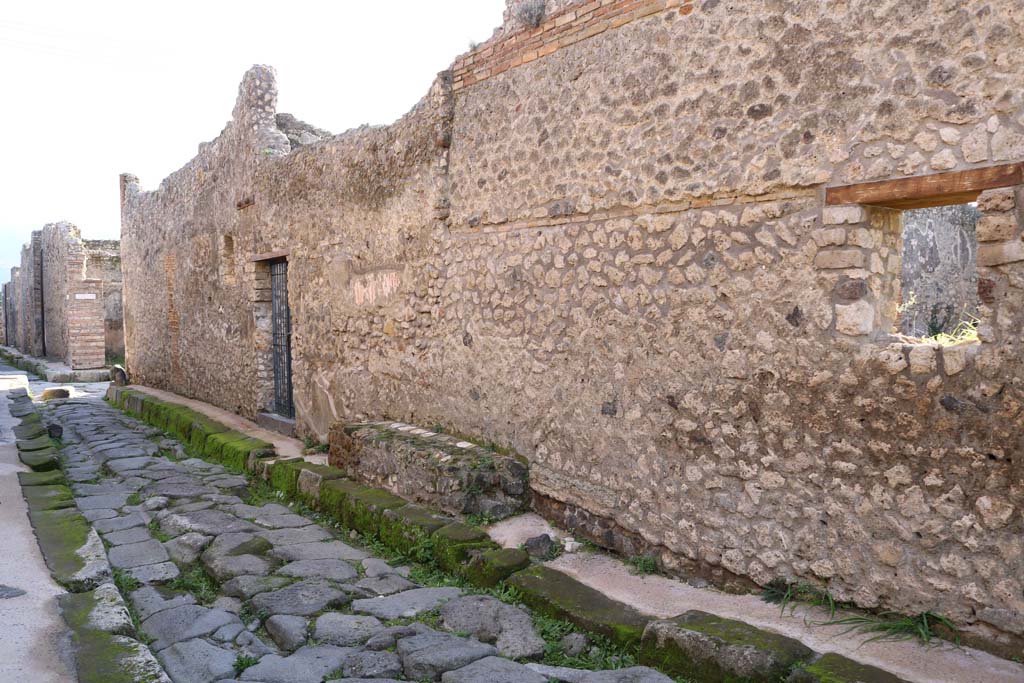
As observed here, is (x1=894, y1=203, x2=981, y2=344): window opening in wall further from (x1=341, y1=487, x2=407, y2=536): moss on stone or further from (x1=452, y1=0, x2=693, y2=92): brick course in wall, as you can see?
(x1=341, y1=487, x2=407, y2=536): moss on stone

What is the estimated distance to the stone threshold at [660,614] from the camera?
8.99 feet

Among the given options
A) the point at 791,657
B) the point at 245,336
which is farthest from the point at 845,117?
the point at 245,336

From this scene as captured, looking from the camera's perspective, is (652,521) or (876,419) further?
(652,521)

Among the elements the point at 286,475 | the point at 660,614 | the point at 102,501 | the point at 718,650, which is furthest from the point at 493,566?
the point at 102,501

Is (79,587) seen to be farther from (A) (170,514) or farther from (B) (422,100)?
(B) (422,100)

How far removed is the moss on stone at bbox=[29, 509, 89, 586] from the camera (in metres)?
3.97

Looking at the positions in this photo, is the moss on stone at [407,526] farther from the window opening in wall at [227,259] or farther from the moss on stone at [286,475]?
the window opening in wall at [227,259]

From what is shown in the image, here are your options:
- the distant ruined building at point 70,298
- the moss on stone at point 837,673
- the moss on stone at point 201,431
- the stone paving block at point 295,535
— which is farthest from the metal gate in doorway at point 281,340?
the distant ruined building at point 70,298

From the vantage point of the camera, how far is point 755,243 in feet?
11.2

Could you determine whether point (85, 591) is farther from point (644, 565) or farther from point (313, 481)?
point (644, 565)

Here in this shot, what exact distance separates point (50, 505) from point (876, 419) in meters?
4.88

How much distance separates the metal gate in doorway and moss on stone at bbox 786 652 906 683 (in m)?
6.31

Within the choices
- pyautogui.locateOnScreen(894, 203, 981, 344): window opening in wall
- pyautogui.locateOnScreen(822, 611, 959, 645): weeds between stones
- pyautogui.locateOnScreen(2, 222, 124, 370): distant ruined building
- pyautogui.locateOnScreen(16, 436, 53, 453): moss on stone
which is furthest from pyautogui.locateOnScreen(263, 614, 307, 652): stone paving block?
pyautogui.locateOnScreen(2, 222, 124, 370): distant ruined building

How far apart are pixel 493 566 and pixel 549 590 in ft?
1.33
